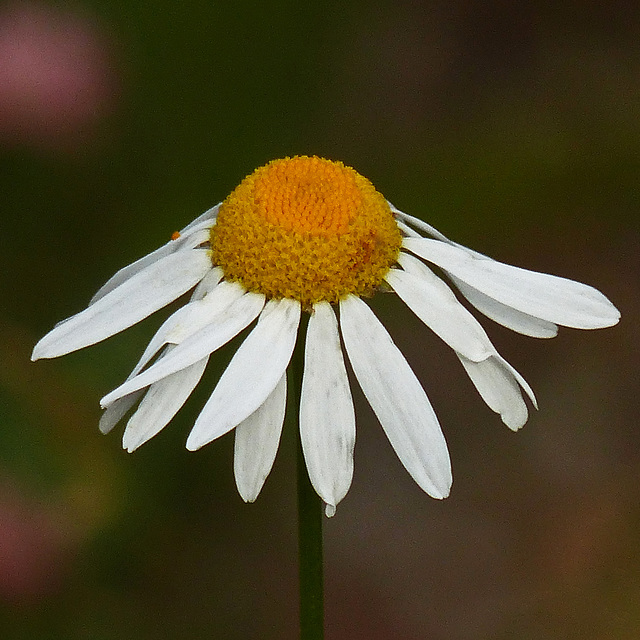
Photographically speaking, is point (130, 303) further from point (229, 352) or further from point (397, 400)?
point (229, 352)

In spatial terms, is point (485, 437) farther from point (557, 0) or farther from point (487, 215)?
point (557, 0)

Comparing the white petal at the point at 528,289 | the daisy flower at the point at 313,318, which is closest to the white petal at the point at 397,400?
the daisy flower at the point at 313,318

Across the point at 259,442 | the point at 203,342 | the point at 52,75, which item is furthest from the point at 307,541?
the point at 52,75

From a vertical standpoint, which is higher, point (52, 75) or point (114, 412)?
point (52, 75)

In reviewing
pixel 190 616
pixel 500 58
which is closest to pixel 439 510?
pixel 190 616

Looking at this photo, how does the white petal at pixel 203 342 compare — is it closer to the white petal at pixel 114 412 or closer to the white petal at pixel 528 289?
the white petal at pixel 114 412

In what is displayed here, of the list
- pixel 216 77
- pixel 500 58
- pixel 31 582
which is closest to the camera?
pixel 31 582

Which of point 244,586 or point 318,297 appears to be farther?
point 244,586
